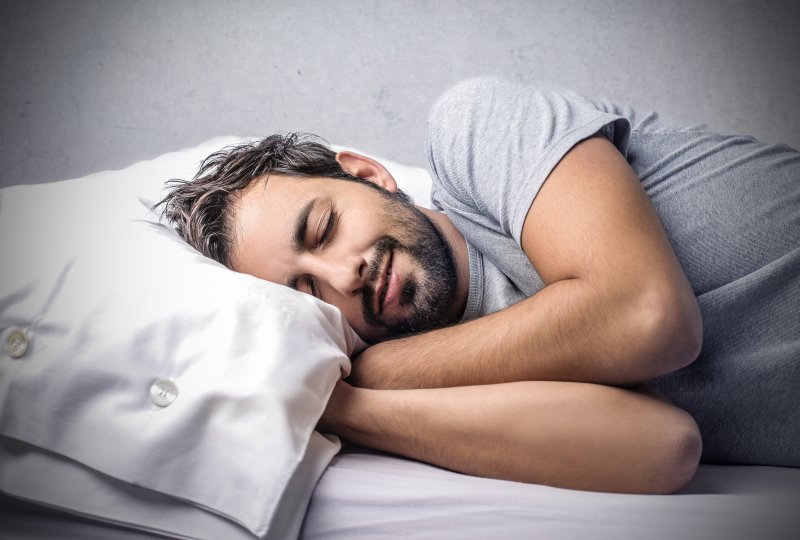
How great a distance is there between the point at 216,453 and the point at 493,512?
1.03ft

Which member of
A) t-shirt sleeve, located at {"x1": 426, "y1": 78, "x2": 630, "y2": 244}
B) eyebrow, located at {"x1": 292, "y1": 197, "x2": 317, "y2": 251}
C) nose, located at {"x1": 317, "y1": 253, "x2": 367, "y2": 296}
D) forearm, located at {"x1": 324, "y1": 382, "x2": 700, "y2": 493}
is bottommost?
forearm, located at {"x1": 324, "y1": 382, "x2": 700, "y2": 493}

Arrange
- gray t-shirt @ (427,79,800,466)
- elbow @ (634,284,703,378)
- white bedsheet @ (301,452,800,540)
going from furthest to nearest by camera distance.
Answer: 1. gray t-shirt @ (427,79,800,466)
2. elbow @ (634,284,703,378)
3. white bedsheet @ (301,452,800,540)

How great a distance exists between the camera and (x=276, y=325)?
783 millimetres

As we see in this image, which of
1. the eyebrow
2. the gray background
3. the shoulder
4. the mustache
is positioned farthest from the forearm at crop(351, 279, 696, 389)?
the gray background

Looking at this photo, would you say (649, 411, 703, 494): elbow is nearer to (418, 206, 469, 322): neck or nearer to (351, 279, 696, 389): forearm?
(351, 279, 696, 389): forearm

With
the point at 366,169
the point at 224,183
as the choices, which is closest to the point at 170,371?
the point at 224,183

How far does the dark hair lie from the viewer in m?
1.14

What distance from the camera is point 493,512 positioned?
683 millimetres

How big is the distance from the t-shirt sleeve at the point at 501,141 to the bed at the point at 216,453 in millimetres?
319

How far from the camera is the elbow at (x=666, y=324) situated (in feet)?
2.46

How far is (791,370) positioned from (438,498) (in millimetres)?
534

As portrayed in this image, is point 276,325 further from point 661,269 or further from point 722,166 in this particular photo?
point 722,166

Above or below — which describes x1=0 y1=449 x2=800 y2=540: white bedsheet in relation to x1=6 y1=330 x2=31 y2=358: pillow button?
below

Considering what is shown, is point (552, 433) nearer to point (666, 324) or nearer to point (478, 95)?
point (666, 324)
